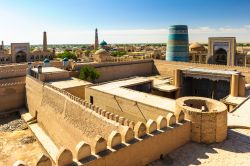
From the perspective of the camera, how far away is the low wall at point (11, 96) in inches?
722

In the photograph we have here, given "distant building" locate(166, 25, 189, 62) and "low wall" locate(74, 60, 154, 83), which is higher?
"distant building" locate(166, 25, 189, 62)

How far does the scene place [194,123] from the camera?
743 centimetres

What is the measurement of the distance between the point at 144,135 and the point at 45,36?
46360mm

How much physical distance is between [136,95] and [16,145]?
7.29m

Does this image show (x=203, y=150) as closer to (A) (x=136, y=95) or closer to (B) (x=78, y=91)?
(A) (x=136, y=95)

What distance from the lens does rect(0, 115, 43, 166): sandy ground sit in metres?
11.9

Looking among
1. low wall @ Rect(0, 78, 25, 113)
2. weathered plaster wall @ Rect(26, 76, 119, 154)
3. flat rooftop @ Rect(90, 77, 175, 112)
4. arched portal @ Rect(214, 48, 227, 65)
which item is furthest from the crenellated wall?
arched portal @ Rect(214, 48, 227, 65)

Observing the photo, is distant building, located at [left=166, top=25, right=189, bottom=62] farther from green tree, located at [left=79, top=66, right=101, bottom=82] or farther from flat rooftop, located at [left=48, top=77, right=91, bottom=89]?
flat rooftop, located at [left=48, top=77, right=91, bottom=89]

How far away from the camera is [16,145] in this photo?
13.3m

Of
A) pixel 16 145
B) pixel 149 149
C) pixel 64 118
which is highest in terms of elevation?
pixel 149 149

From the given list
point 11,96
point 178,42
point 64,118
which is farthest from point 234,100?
point 178,42

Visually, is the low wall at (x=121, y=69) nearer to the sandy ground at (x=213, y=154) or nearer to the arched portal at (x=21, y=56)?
the arched portal at (x=21, y=56)

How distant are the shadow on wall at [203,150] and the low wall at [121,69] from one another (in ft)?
57.9

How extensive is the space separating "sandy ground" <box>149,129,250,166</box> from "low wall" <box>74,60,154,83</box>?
58.2 ft
